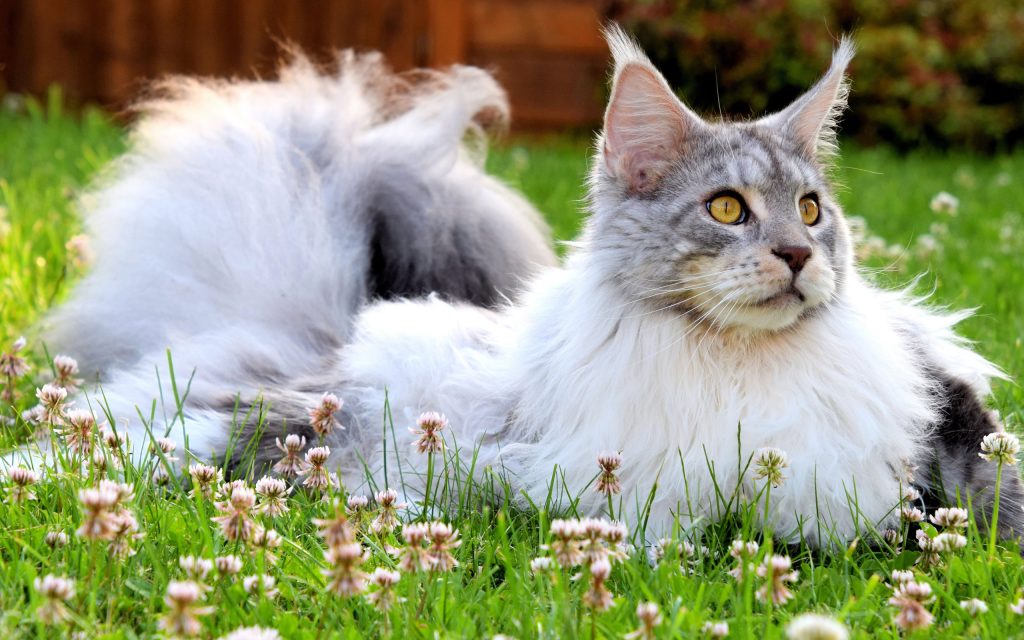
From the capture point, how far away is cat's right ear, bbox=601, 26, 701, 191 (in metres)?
2.64

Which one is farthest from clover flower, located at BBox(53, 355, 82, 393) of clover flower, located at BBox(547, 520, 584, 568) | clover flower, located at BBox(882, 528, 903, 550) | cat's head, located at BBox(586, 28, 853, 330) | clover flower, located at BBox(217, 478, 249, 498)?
clover flower, located at BBox(882, 528, 903, 550)

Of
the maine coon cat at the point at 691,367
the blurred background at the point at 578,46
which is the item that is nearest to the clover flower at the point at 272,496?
the maine coon cat at the point at 691,367

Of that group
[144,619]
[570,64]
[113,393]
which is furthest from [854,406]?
[570,64]

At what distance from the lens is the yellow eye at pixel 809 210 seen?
2.65 m

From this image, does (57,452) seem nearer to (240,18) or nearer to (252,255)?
(252,255)

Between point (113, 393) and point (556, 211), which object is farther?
point (556, 211)

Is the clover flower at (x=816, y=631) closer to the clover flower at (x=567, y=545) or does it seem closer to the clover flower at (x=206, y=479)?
the clover flower at (x=567, y=545)

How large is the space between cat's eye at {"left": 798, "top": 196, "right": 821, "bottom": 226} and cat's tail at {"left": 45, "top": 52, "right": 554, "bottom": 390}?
4.22 feet

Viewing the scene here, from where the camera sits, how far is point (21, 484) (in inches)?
89.9

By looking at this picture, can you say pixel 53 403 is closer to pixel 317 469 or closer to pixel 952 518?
pixel 317 469

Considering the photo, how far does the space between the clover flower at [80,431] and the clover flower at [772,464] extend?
1.49 m

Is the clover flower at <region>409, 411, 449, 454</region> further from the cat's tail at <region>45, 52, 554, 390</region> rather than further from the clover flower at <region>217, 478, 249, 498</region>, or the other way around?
the cat's tail at <region>45, 52, 554, 390</region>

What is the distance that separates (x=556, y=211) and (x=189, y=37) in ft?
18.2

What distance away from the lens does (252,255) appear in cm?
359
